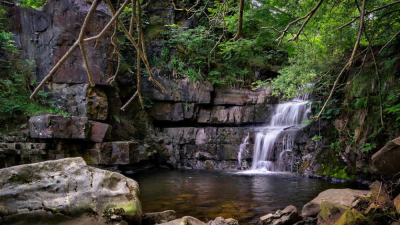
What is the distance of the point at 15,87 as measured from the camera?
11.2 metres

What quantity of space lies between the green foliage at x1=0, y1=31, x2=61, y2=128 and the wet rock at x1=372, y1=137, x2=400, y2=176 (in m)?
11.1

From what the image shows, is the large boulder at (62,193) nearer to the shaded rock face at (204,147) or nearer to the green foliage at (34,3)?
the shaded rock face at (204,147)

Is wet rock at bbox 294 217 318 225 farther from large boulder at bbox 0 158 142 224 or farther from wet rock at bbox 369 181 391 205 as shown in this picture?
large boulder at bbox 0 158 142 224

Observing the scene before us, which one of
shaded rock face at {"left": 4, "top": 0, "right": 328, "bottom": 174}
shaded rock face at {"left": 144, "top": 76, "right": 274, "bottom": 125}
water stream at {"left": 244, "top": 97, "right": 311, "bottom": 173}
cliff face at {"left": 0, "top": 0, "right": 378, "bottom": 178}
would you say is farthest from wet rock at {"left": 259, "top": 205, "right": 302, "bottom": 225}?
shaded rock face at {"left": 144, "top": 76, "right": 274, "bottom": 125}

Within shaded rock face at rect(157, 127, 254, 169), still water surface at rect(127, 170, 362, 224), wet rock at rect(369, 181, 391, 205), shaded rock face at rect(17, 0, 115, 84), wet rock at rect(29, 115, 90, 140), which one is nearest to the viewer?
wet rock at rect(369, 181, 391, 205)

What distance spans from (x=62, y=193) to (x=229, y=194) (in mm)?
4582

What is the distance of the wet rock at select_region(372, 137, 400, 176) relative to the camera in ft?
14.5

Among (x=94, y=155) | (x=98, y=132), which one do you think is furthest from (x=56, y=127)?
(x=94, y=155)

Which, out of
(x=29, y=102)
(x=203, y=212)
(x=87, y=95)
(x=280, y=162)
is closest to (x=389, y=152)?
(x=203, y=212)

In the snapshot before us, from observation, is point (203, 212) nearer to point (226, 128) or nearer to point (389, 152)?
point (389, 152)

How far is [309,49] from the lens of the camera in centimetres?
941

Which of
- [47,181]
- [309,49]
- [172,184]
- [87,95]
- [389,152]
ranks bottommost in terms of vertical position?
[172,184]

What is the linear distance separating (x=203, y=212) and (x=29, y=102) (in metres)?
9.24

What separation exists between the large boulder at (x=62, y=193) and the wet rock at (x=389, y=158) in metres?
4.18
